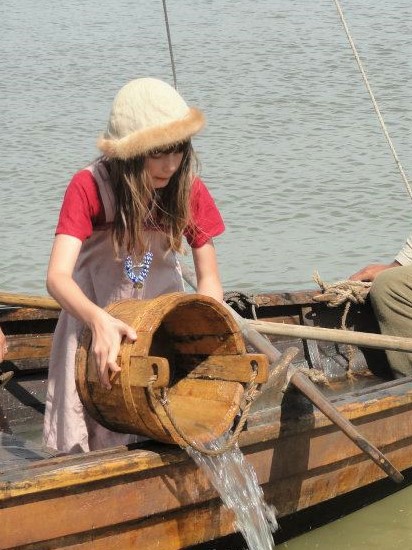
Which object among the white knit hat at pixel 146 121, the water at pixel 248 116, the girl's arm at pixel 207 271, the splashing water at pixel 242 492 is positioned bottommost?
the water at pixel 248 116

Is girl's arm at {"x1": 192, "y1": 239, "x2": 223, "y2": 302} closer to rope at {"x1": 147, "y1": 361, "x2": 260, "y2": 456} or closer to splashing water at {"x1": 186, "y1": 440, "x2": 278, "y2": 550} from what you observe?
rope at {"x1": 147, "y1": 361, "x2": 260, "y2": 456}

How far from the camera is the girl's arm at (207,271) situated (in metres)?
4.34

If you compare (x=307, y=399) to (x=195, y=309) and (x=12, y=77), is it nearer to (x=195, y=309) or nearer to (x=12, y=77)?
(x=195, y=309)

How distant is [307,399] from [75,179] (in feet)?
4.34

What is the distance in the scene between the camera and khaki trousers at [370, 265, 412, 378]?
19.8ft

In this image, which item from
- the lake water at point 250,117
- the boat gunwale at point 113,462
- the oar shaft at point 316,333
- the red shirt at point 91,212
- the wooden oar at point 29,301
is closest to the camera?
the boat gunwale at point 113,462

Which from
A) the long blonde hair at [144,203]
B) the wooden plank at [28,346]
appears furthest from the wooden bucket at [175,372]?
the wooden plank at [28,346]

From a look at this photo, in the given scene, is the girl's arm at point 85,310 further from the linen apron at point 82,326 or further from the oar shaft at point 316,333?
the oar shaft at point 316,333

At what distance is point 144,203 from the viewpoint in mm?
→ 4125

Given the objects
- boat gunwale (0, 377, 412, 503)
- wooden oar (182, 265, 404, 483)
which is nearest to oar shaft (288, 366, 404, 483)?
wooden oar (182, 265, 404, 483)

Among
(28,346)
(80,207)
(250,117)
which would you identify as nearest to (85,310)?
(80,207)

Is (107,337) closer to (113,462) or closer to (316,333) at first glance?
(113,462)

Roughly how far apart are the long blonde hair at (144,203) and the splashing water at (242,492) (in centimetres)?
75

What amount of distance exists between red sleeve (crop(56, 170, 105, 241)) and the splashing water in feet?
2.76
